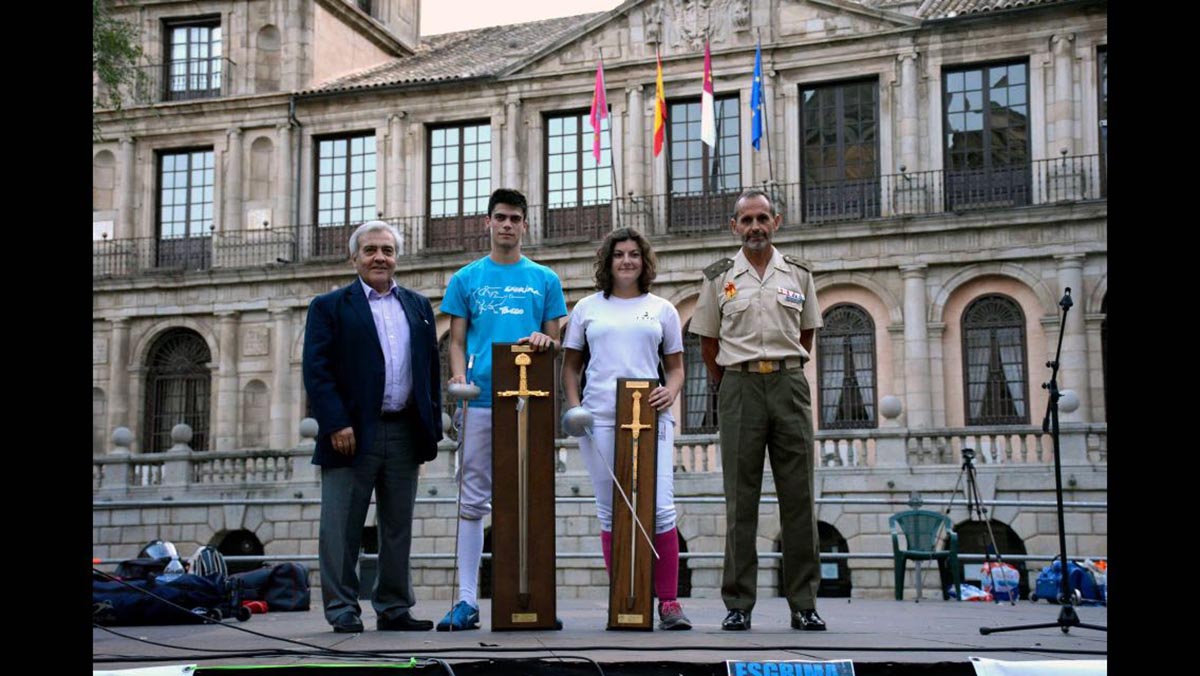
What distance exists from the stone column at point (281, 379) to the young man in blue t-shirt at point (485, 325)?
893 inches

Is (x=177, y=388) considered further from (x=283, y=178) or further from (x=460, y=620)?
(x=460, y=620)

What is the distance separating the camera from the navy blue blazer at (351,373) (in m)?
7.06

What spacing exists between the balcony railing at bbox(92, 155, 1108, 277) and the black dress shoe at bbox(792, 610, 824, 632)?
→ 1896cm

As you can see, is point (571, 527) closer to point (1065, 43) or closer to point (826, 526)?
point (826, 526)

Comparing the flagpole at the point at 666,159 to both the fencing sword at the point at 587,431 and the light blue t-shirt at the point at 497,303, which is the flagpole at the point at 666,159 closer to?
the light blue t-shirt at the point at 497,303

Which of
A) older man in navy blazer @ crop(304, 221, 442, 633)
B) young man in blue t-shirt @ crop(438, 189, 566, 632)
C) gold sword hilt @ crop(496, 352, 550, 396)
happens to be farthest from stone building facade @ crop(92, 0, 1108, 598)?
gold sword hilt @ crop(496, 352, 550, 396)

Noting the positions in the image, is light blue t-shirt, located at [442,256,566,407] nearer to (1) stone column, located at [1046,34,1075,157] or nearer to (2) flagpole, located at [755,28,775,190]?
(2) flagpole, located at [755,28,775,190]

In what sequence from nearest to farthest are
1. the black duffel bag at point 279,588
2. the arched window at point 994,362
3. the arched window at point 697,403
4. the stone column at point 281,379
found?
1. the black duffel bag at point 279,588
2. the arched window at point 994,362
3. the arched window at point 697,403
4. the stone column at point 281,379

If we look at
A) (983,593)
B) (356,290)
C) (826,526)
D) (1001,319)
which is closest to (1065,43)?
(1001,319)

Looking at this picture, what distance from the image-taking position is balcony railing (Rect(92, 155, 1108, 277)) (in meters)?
26.1

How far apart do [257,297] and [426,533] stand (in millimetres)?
7758

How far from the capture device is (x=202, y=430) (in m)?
30.6

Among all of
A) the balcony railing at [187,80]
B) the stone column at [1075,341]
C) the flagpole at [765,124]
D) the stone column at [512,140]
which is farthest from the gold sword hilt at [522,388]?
the balcony railing at [187,80]

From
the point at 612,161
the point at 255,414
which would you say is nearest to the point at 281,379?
the point at 255,414
